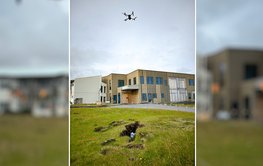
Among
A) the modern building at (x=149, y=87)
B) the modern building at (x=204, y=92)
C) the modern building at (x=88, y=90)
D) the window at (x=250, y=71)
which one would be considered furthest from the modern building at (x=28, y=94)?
the window at (x=250, y=71)

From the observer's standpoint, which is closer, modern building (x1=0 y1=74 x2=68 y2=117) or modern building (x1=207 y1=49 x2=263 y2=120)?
modern building (x1=207 y1=49 x2=263 y2=120)

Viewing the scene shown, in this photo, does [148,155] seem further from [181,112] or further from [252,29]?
[252,29]

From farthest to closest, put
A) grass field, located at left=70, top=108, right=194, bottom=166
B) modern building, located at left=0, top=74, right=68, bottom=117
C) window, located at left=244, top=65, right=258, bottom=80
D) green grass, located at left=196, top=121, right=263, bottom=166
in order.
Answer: grass field, located at left=70, top=108, right=194, bottom=166
modern building, located at left=0, top=74, right=68, bottom=117
green grass, located at left=196, top=121, right=263, bottom=166
window, located at left=244, top=65, right=258, bottom=80

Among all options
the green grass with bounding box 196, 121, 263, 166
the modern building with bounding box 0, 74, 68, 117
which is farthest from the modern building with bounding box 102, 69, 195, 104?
the green grass with bounding box 196, 121, 263, 166

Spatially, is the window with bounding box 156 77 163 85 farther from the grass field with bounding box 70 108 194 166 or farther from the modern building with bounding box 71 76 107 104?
the modern building with bounding box 71 76 107 104

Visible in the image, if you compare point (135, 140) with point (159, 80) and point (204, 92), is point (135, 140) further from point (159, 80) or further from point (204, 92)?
point (204, 92)

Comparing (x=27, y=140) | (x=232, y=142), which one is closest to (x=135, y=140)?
(x=27, y=140)
